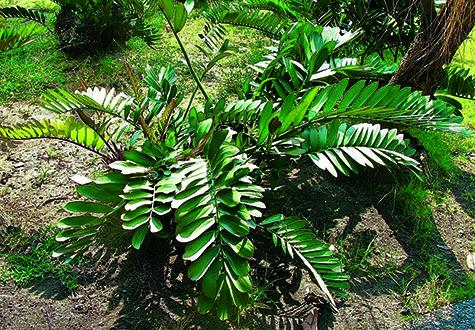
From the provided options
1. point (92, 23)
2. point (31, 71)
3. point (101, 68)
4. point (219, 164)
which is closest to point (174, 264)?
point (219, 164)

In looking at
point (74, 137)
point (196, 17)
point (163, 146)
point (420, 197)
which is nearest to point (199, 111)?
point (163, 146)

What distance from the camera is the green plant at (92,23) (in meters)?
3.81

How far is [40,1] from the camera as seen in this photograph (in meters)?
5.19

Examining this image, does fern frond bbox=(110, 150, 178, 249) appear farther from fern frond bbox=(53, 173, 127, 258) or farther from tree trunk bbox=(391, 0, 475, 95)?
tree trunk bbox=(391, 0, 475, 95)

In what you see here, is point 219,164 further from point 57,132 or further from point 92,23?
point 92,23

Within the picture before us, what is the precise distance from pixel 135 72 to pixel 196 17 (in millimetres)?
1388

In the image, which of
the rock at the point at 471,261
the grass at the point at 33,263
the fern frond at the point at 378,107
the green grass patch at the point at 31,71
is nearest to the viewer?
the grass at the point at 33,263

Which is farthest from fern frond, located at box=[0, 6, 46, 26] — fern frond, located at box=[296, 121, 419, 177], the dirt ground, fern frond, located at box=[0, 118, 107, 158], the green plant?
fern frond, located at box=[296, 121, 419, 177]

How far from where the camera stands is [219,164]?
2.18 metres

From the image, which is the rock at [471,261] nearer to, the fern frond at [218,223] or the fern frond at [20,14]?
the fern frond at [218,223]

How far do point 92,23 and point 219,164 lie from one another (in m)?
2.28

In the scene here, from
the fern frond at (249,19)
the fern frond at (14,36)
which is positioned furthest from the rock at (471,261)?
the fern frond at (14,36)

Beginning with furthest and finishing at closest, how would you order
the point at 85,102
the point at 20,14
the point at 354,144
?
the point at 20,14 < the point at 354,144 < the point at 85,102

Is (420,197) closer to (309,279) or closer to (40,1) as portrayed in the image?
(309,279)
